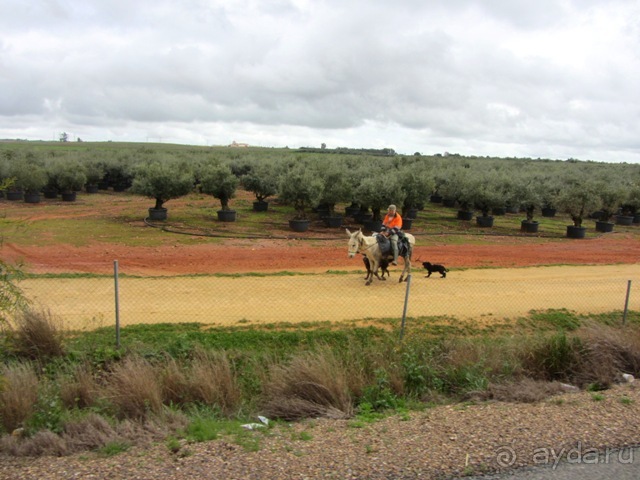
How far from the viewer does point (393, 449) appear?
569 cm

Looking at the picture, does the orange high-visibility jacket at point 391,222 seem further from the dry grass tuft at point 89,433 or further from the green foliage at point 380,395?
the dry grass tuft at point 89,433

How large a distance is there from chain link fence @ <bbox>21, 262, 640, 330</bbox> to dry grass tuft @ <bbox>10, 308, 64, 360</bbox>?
1.35 m

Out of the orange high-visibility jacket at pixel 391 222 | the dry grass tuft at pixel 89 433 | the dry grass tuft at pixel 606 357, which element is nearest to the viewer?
the dry grass tuft at pixel 89 433

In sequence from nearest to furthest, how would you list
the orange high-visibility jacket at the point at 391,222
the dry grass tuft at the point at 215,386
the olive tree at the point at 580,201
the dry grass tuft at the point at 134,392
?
the dry grass tuft at the point at 134,392 → the dry grass tuft at the point at 215,386 → the orange high-visibility jacket at the point at 391,222 → the olive tree at the point at 580,201

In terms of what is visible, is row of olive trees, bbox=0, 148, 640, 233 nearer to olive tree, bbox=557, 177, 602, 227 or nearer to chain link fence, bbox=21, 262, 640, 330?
olive tree, bbox=557, 177, 602, 227

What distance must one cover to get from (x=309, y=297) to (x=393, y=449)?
7948 millimetres

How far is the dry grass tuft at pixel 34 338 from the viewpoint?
8750 mm

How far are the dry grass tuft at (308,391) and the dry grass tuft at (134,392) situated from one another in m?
1.57

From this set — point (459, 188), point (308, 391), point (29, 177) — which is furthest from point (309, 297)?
point (29, 177)

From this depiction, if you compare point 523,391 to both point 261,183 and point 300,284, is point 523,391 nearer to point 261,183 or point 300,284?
point 300,284

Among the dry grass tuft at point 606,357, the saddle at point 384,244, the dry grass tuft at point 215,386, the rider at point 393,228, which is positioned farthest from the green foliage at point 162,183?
the dry grass tuft at point 606,357

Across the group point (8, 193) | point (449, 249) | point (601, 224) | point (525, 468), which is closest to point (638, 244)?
point (601, 224)

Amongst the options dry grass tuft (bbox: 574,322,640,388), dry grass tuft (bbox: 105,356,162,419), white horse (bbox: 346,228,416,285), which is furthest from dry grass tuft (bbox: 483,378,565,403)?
white horse (bbox: 346,228,416,285)

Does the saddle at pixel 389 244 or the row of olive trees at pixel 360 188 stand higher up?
the row of olive trees at pixel 360 188
